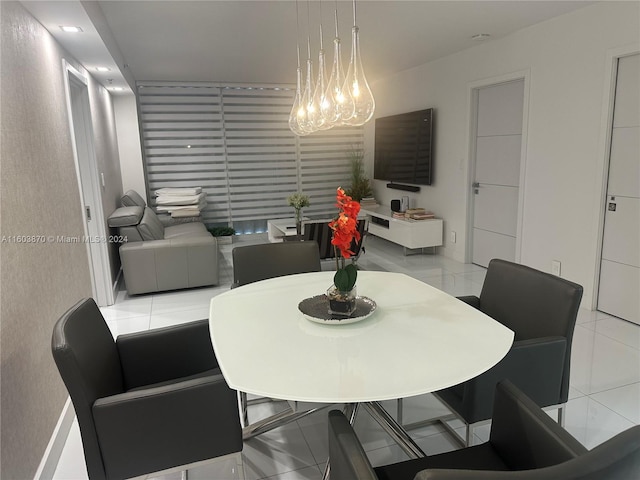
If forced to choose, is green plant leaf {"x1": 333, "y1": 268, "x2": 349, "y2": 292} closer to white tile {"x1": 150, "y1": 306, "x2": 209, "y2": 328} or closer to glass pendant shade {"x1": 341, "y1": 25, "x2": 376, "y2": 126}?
glass pendant shade {"x1": 341, "y1": 25, "x2": 376, "y2": 126}

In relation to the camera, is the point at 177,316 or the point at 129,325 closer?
the point at 129,325

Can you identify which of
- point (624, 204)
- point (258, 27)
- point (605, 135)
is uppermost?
point (258, 27)

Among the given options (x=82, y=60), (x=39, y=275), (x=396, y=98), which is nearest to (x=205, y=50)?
(x=82, y=60)

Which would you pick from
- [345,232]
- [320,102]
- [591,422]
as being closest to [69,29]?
[320,102]

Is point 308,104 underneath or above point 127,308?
above

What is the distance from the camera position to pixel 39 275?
2.24m

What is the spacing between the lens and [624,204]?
346cm

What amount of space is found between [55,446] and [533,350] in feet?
→ 7.30

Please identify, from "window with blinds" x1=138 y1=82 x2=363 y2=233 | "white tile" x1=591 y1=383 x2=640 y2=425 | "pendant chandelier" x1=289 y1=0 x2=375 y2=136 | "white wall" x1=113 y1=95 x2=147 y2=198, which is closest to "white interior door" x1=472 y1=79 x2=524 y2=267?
"white tile" x1=591 y1=383 x2=640 y2=425

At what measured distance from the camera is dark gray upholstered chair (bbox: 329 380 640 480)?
2.74ft

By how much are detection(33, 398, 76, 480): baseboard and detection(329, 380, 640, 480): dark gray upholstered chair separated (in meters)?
1.44

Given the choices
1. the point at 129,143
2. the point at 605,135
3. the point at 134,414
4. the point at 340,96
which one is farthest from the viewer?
the point at 129,143

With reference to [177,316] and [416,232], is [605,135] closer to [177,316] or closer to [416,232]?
[416,232]

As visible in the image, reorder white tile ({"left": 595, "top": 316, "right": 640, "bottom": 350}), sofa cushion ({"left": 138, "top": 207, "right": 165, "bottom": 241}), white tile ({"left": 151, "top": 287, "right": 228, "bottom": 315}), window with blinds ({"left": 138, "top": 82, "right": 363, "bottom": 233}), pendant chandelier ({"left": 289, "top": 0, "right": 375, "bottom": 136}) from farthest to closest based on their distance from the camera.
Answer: window with blinds ({"left": 138, "top": 82, "right": 363, "bottom": 233}) < sofa cushion ({"left": 138, "top": 207, "right": 165, "bottom": 241}) < white tile ({"left": 151, "top": 287, "right": 228, "bottom": 315}) < white tile ({"left": 595, "top": 316, "right": 640, "bottom": 350}) < pendant chandelier ({"left": 289, "top": 0, "right": 375, "bottom": 136})
